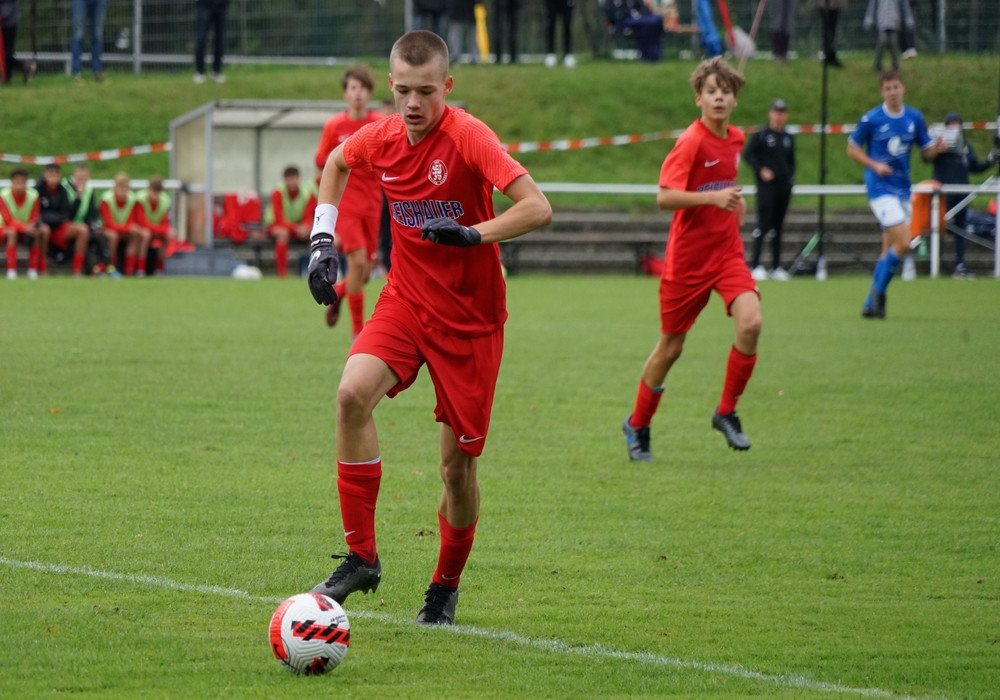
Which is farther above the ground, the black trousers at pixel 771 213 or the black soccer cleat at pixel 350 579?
the black trousers at pixel 771 213

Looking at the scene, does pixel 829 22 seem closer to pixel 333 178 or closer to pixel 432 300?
pixel 333 178

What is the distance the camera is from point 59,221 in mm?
22234

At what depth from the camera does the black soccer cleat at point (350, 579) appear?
5.00m

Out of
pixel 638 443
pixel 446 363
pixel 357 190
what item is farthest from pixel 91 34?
pixel 446 363

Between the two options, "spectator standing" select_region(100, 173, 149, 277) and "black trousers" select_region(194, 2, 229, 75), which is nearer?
"spectator standing" select_region(100, 173, 149, 277)

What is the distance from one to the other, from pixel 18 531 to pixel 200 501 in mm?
1013

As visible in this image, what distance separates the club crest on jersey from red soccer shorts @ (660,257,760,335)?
146 inches

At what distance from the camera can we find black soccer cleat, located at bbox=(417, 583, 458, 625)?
5266 mm

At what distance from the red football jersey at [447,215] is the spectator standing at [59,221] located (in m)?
17.8

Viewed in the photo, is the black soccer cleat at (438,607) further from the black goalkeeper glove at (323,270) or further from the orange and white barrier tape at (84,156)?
the orange and white barrier tape at (84,156)

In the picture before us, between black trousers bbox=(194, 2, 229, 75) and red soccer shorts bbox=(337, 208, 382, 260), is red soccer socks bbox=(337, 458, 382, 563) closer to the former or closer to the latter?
red soccer shorts bbox=(337, 208, 382, 260)

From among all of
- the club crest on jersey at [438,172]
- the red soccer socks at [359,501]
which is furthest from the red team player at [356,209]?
the red soccer socks at [359,501]

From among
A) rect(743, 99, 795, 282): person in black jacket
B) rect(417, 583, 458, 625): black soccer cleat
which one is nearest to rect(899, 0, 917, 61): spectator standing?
rect(743, 99, 795, 282): person in black jacket

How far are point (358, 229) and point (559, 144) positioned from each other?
1620cm
